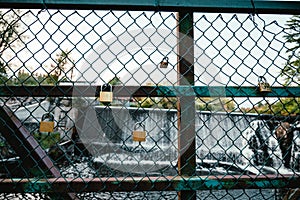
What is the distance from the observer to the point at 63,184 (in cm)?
86

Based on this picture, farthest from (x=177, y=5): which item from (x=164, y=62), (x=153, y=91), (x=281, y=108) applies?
(x=281, y=108)

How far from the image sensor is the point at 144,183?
2.90ft

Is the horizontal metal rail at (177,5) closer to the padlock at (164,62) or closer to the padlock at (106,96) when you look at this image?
the padlock at (164,62)

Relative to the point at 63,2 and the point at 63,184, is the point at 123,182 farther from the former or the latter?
the point at 63,2

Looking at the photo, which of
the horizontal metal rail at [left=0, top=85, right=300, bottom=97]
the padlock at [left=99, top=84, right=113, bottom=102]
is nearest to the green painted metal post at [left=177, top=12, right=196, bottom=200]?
the horizontal metal rail at [left=0, top=85, right=300, bottom=97]

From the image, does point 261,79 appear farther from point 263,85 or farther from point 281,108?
point 281,108

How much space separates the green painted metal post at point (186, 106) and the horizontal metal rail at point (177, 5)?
0.17 feet

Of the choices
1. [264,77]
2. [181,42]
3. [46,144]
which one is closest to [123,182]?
[181,42]

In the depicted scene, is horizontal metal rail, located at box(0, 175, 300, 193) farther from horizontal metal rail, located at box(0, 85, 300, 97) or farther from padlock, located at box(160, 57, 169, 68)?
padlock, located at box(160, 57, 169, 68)

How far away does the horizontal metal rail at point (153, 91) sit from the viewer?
912 mm

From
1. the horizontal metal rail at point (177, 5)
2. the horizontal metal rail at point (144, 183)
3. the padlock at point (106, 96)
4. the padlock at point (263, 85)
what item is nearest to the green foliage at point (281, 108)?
the padlock at point (263, 85)

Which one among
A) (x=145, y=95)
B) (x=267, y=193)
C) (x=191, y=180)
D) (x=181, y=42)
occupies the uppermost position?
(x=181, y=42)

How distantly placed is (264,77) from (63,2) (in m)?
0.85

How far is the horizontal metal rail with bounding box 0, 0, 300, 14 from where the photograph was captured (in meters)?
0.88
